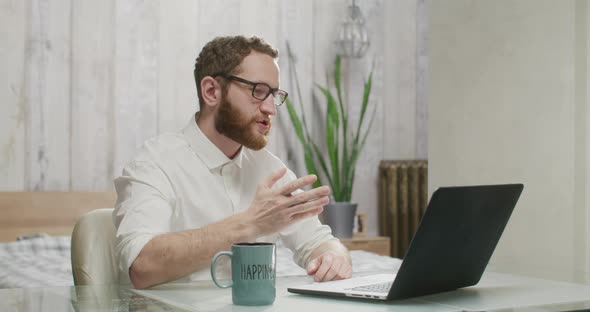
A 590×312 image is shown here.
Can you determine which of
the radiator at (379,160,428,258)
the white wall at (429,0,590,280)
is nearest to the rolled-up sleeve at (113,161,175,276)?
the white wall at (429,0,590,280)

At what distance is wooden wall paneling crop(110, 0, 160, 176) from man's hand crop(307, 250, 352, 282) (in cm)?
273

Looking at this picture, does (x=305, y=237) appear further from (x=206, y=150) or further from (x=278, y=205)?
(x=278, y=205)

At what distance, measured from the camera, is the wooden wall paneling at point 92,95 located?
3.95 metres

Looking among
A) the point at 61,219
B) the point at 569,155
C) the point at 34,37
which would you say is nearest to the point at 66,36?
the point at 34,37

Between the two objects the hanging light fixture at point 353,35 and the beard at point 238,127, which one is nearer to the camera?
the beard at point 238,127

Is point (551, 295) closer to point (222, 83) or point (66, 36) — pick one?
point (222, 83)

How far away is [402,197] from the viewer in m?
4.75

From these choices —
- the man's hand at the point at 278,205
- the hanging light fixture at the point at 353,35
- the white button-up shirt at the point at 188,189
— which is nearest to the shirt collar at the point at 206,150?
the white button-up shirt at the point at 188,189

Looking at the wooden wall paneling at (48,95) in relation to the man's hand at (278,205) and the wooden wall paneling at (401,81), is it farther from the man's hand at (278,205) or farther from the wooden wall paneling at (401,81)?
the man's hand at (278,205)

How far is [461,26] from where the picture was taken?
263 cm

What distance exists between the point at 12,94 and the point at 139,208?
8.30ft

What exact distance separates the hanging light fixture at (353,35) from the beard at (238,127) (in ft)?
9.18

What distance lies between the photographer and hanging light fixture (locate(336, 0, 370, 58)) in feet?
15.0

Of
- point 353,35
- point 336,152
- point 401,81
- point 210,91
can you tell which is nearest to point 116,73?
point 336,152
